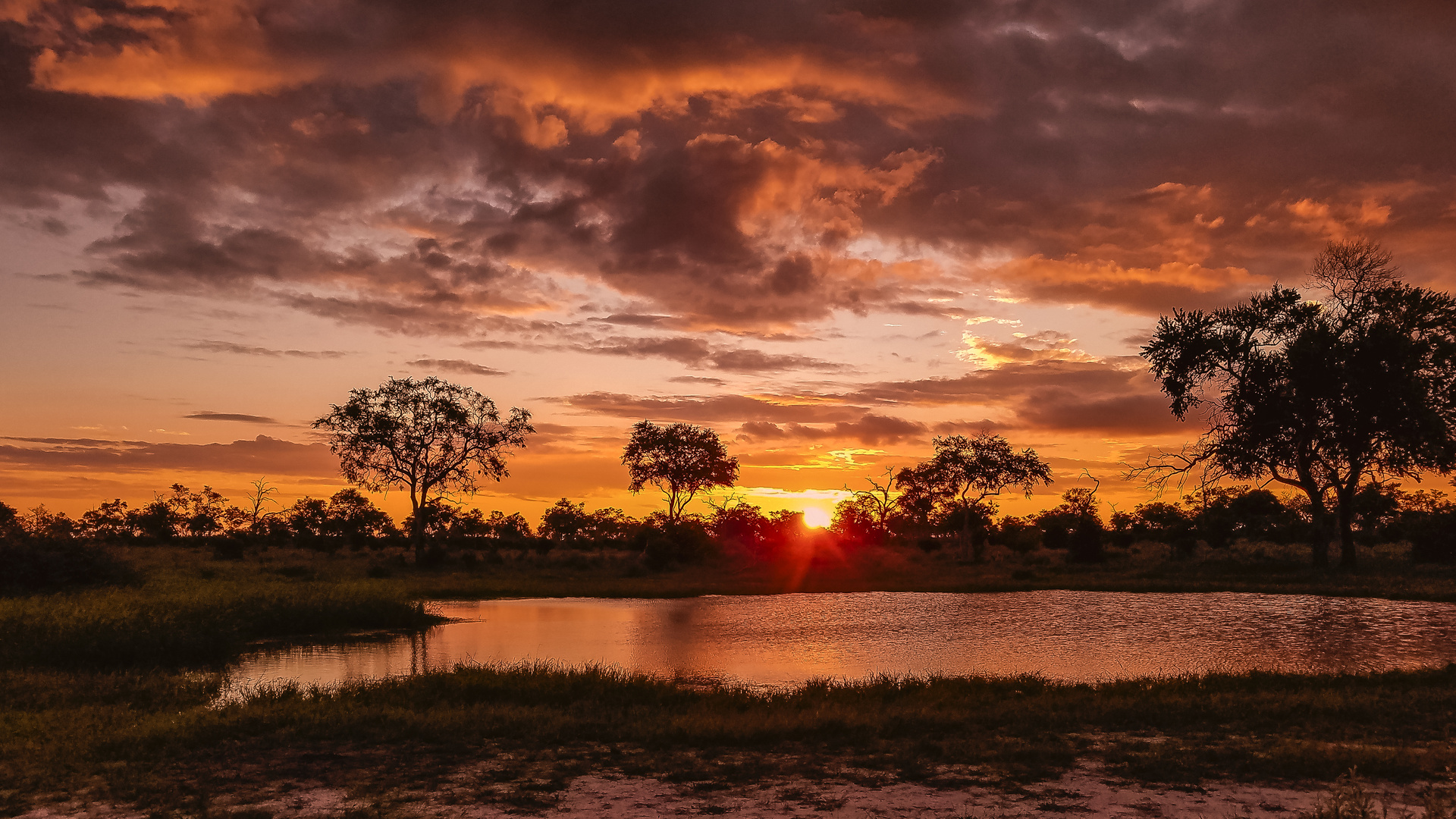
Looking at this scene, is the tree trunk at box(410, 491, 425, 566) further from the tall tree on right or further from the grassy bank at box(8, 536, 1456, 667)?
the tall tree on right

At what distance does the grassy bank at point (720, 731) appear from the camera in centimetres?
1077

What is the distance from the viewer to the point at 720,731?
13.0 meters

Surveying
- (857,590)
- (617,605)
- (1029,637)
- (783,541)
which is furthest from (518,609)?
(783,541)

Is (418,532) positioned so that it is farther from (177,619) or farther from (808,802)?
(808,802)

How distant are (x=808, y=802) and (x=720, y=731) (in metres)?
3.59

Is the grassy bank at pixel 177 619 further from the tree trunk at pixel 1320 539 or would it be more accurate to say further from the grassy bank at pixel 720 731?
the tree trunk at pixel 1320 539

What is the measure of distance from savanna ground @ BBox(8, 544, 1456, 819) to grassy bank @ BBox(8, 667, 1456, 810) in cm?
5

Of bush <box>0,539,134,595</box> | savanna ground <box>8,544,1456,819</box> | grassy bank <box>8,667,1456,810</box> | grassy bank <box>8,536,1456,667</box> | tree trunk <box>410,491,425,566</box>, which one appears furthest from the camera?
tree trunk <box>410,491,425,566</box>

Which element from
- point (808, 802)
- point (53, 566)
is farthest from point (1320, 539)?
point (53, 566)

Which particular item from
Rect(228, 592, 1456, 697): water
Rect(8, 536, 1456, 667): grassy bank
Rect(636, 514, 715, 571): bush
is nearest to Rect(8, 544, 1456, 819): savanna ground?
Rect(8, 536, 1456, 667): grassy bank

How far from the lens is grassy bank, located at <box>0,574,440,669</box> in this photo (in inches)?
855

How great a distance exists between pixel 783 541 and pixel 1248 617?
51.3 metres

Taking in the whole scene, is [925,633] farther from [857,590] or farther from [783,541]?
[783,541]

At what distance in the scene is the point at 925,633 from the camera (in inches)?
1064
